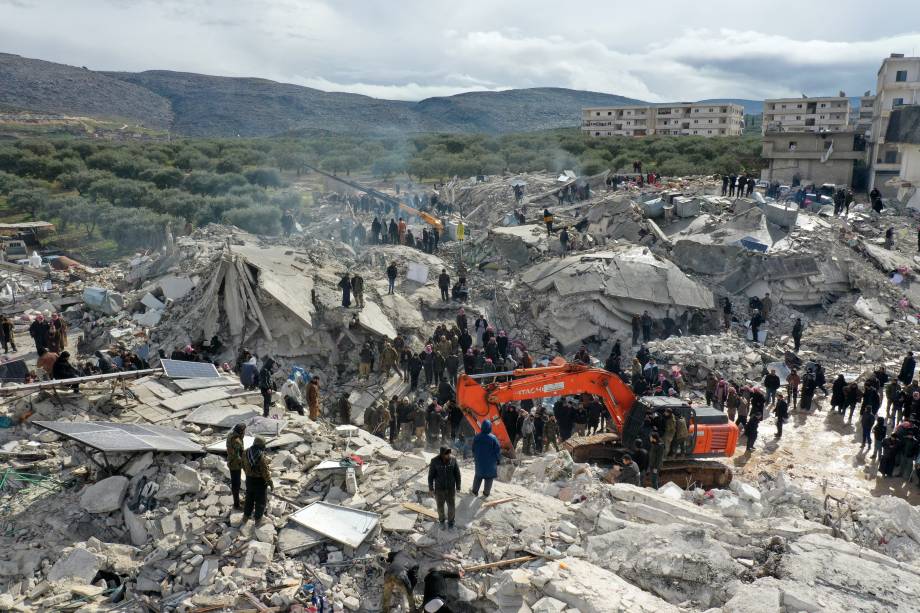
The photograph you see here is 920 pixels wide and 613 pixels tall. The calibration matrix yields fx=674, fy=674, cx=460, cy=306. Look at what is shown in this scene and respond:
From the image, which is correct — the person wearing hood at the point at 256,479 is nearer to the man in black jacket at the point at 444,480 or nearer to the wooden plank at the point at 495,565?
the man in black jacket at the point at 444,480

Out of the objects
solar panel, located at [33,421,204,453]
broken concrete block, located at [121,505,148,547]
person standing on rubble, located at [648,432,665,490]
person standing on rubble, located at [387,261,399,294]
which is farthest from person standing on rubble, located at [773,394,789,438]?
broken concrete block, located at [121,505,148,547]

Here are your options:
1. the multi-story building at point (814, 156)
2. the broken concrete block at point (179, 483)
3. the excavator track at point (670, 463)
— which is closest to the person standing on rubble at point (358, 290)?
the excavator track at point (670, 463)

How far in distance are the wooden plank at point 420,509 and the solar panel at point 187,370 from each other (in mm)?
5595

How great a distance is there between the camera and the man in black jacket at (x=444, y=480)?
7664mm

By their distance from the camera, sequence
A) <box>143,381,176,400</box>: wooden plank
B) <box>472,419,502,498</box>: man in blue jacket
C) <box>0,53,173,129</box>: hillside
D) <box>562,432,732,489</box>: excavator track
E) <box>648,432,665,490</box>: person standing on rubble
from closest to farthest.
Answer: <box>472,419,502,498</box>: man in blue jacket, <box>648,432,665,490</box>: person standing on rubble, <box>143,381,176,400</box>: wooden plank, <box>562,432,732,489</box>: excavator track, <box>0,53,173,129</box>: hillside

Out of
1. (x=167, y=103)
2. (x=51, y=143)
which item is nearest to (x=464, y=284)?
(x=51, y=143)

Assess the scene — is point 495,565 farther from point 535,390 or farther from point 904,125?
point 904,125

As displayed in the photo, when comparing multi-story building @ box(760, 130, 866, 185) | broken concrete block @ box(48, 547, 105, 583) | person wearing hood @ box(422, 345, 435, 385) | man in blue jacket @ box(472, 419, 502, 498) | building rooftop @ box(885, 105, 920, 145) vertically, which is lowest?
person wearing hood @ box(422, 345, 435, 385)

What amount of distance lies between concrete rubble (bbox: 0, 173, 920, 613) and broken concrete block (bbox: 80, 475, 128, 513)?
1.1 inches

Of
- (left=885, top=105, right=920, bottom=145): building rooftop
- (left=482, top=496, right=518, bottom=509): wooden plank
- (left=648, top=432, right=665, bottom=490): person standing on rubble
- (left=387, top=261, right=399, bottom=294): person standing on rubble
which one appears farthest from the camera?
(left=885, top=105, right=920, bottom=145): building rooftop

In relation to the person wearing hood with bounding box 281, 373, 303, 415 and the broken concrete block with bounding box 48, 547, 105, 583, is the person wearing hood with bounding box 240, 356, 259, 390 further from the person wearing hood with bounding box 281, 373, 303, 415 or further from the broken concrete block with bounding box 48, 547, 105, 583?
the broken concrete block with bounding box 48, 547, 105, 583

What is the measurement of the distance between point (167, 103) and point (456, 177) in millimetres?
88271

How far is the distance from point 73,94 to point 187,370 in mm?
106240

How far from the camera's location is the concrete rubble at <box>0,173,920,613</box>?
274 inches
